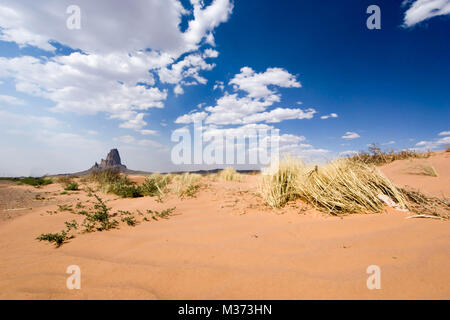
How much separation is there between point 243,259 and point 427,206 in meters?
2.69

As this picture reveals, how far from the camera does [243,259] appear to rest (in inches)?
75.7

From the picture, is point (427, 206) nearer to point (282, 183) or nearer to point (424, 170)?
point (282, 183)

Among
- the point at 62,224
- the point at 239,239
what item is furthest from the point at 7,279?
the point at 239,239

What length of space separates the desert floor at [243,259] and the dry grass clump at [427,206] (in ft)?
0.67

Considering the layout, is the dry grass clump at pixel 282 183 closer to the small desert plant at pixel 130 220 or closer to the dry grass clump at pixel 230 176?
the small desert plant at pixel 130 220

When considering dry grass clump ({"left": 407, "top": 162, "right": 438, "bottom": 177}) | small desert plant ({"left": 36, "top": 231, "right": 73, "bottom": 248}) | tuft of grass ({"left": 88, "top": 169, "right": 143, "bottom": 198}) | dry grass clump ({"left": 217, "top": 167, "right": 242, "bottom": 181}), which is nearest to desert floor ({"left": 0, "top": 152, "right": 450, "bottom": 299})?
small desert plant ({"left": 36, "top": 231, "right": 73, "bottom": 248})

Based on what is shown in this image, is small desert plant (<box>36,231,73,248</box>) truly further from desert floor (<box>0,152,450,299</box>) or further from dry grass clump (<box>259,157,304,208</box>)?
dry grass clump (<box>259,157,304,208</box>)

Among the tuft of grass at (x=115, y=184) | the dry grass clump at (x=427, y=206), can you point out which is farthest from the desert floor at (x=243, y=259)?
the tuft of grass at (x=115, y=184)

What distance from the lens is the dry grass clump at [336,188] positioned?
9.96 ft

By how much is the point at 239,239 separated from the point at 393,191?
2628 millimetres

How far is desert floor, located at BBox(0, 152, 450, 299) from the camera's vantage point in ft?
4.89

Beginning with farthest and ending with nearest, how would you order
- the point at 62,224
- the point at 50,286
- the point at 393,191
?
the point at 62,224 < the point at 393,191 < the point at 50,286
